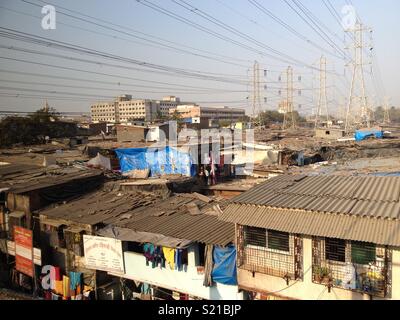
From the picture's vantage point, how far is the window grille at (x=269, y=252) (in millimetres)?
9844

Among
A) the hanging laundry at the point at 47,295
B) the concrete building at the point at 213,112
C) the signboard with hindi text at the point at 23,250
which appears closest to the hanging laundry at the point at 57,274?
the hanging laundry at the point at 47,295

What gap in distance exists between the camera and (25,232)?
17391 millimetres

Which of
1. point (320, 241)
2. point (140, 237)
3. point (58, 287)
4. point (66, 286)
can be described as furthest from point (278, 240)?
point (58, 287)

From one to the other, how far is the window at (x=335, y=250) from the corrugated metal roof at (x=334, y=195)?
98 centimetres

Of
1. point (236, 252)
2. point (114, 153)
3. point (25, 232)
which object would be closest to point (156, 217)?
point (236, 252)

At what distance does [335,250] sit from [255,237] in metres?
2.33

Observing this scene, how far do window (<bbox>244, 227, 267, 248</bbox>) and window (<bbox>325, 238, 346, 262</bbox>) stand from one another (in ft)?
5.99

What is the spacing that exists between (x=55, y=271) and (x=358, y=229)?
14.4 meters

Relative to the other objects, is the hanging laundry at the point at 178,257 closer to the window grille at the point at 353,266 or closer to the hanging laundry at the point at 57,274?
the window grille at the point at 353,266

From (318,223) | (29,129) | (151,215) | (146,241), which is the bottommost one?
(146,241)

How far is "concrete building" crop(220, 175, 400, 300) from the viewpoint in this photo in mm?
8531

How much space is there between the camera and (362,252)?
29.4 feet

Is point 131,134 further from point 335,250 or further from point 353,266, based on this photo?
point 353,266
